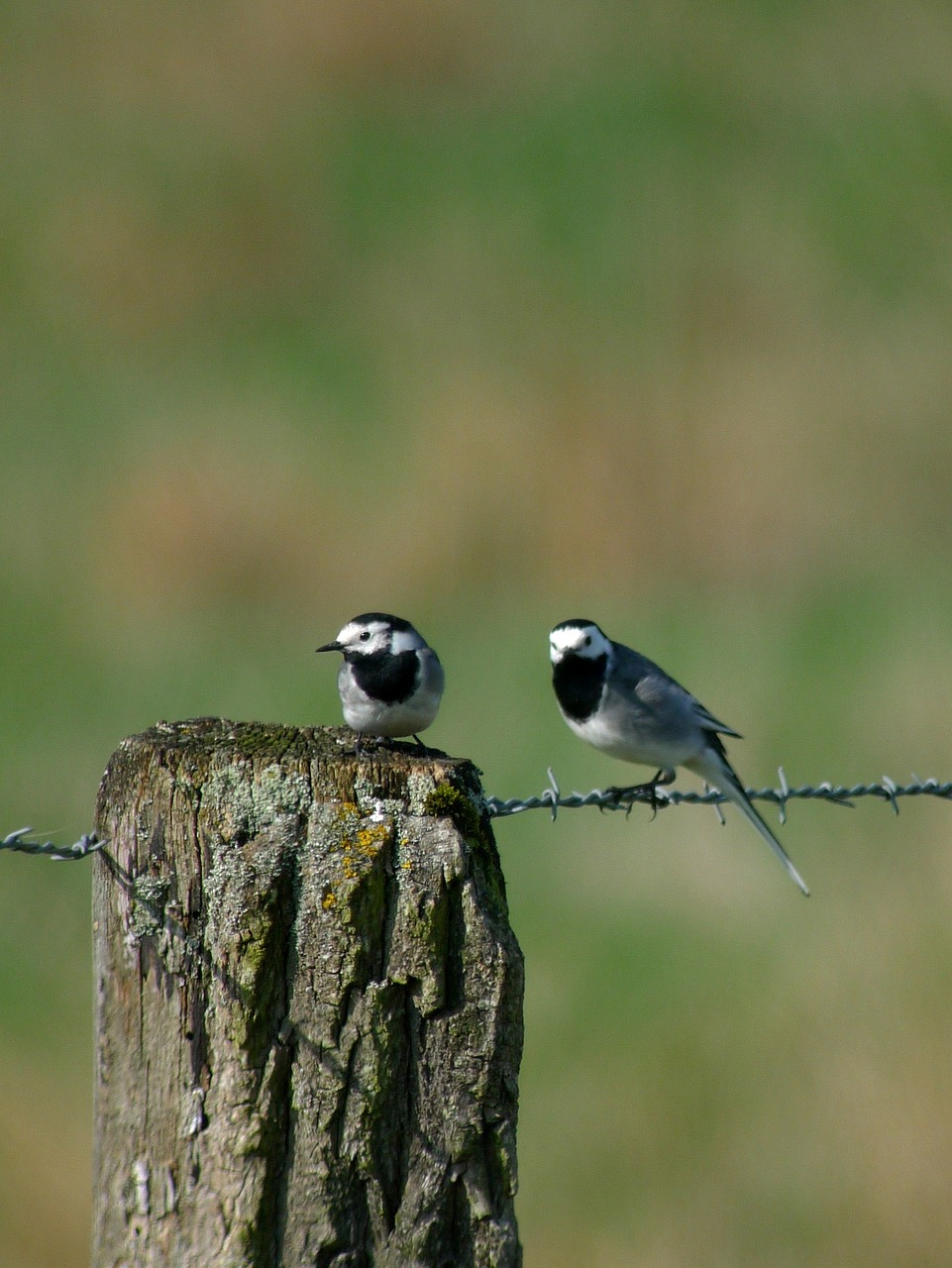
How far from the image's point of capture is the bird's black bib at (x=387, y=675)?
5.11 metres

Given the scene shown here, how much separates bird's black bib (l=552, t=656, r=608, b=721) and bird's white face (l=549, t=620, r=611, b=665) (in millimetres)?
30

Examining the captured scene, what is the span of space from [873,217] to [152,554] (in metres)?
10.7

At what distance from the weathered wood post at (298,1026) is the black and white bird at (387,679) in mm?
2112

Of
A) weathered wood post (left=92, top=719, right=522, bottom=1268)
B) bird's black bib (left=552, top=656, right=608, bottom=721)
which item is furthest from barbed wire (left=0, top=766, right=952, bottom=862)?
bird's black bib (left=552, top=656, right=608, bottom=721)

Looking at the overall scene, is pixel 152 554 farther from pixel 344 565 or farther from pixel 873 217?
pixel 873 217

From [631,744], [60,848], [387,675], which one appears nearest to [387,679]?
[387,675]

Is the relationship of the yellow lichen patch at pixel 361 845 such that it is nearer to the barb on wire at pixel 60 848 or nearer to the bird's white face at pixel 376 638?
the barb on wire at pixel 60 848

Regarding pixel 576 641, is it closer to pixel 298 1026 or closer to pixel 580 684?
pixel 580 684

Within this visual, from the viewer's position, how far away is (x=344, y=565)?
13.9 m

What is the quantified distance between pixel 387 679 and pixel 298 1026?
2444mm

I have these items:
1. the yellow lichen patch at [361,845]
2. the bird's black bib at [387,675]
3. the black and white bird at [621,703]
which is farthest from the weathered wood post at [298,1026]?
the black and white bird at [621,703]

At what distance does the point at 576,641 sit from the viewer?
5.92 metres

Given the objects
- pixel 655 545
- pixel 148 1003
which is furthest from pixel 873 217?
pixel 148 1003

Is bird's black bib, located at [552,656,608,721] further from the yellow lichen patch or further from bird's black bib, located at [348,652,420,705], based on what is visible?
the yellow lichen patch
